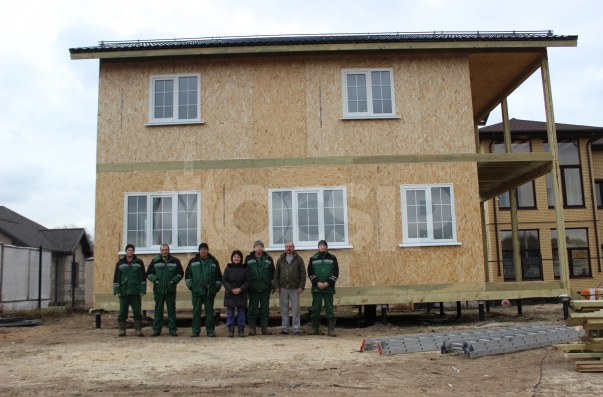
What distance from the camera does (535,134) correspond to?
25.2 metres

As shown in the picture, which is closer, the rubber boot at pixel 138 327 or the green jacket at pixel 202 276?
the green jacket at pixel 202 276

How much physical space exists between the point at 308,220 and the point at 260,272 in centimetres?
214

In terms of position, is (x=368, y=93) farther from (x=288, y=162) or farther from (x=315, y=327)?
(x=315, y=327)

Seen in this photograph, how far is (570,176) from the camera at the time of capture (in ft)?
86.0

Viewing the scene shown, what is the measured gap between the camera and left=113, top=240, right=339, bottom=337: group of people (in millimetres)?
11828

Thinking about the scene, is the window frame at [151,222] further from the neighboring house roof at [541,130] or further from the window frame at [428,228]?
the neighboring house roof at [541,130]

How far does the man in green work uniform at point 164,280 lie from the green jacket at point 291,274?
197cm

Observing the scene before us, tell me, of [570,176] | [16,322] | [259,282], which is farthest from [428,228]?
[570,176]

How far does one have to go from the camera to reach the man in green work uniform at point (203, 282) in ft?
38.9

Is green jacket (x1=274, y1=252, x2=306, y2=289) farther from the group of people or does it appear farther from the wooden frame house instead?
the wooden frame house

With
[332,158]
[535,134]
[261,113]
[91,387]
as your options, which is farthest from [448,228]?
[535,134]

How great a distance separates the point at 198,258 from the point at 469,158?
21.5 feet

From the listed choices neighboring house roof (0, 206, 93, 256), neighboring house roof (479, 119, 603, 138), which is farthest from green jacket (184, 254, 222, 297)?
neighboring house roof (0, 206, 93, 256)

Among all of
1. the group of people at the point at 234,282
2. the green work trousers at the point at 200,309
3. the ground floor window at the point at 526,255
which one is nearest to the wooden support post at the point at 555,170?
the group of people at the point at 234,282
